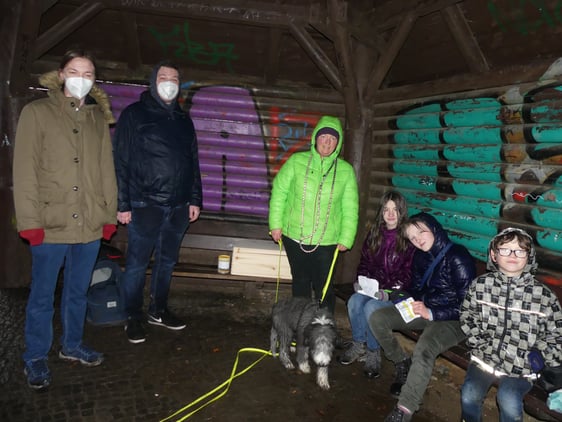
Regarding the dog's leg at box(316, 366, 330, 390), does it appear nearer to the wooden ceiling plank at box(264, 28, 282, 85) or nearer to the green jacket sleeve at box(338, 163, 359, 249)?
the green jacket sleeve at box(338, 163, 359, 249)

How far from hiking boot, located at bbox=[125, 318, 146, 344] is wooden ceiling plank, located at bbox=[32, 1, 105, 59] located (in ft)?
12.6

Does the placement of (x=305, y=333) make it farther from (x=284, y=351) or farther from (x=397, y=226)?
(x=397, y=226)

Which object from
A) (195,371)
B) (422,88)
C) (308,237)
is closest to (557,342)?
(308,237)

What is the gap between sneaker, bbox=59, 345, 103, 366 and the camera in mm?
3988

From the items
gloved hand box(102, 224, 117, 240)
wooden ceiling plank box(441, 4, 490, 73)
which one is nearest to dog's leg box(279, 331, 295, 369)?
gloved hand box(102, 224, 117, 240)

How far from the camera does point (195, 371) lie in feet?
13.5

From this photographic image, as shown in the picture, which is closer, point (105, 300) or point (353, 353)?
point (353, 353)

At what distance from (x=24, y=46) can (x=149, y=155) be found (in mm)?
2699

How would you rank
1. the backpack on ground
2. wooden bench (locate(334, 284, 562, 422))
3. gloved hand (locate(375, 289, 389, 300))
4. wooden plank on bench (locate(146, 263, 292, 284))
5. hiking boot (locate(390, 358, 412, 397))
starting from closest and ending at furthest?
wooden bench (locate(334, 284, 562, 422))
hiking boot (locate(390, 358, 412, 397))
gloved hand (locate(375, 289, 389, 300))
the backpack on ground
wooden plank on bench (locate(146, 263, 292, 284))

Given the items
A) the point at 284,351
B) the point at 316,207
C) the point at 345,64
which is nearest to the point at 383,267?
the point at 316,207

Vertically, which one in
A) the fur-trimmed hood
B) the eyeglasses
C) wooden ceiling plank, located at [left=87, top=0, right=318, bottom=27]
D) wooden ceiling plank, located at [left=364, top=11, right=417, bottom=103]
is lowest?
the eyeglasses

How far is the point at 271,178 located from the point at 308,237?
8.24 feet

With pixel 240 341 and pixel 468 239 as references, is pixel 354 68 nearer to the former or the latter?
pixel 468 239

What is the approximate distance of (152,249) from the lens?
4.61 m
